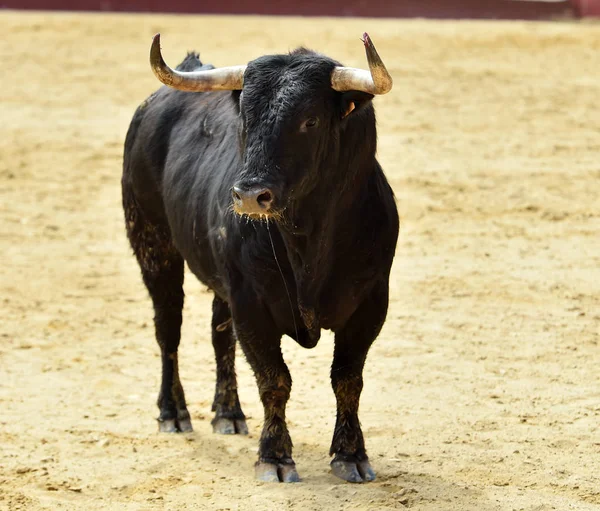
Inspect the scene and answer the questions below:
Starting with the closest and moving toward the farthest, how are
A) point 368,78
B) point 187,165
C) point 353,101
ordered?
point 368,78, point 353,101, point 187,165

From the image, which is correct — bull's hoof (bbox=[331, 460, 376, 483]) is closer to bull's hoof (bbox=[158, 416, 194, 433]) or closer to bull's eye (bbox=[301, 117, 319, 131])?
bull's hoof (bbox=[158, 416, 194, 433])

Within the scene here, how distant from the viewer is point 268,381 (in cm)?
556

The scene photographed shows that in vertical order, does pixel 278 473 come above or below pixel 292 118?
below

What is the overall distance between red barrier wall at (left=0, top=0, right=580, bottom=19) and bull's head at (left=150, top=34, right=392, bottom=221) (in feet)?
46.8

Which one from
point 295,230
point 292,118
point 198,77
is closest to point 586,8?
point 198,77

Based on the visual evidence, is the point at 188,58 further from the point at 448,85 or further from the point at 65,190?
the point at 448,85

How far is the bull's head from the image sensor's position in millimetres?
4950

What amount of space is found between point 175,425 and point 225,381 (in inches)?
13.6

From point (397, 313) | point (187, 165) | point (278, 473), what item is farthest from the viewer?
point (397, 313)

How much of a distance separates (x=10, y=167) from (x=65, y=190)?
1.04 metres

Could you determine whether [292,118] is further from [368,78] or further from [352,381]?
[352,381]

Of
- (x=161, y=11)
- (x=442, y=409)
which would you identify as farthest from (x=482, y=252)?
(x=161, y=11)

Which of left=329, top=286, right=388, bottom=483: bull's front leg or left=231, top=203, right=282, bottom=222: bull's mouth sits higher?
left=231, top=203, right=282, bottom=222: bull's mouth

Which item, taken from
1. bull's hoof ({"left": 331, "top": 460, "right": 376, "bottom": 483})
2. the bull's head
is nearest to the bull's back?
the bull's head
